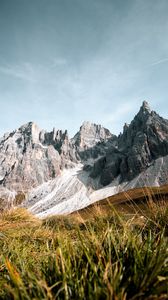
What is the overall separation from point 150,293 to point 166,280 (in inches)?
7.5

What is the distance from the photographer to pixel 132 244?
2766 millimetres

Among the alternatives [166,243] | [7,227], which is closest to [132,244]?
[166,243]

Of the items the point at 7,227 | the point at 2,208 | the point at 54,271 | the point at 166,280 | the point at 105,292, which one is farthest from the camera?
the point at 2,208

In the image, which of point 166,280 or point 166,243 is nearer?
point 166,280

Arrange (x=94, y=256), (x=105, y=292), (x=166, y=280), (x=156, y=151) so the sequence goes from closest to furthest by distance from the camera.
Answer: (x=105, y=292) < (x=166, y=280) < (x=94, y=256) < (x=156, y=151)

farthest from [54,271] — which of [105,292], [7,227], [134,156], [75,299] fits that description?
[134,156]

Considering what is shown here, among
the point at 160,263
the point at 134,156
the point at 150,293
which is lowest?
the point at 150,293

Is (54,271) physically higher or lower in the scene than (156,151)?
lower

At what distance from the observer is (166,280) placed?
213 cm

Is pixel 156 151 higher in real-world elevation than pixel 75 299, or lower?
higher

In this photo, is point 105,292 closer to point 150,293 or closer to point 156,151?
point 150,293

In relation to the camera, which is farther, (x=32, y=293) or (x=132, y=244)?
(x=132, y=244)

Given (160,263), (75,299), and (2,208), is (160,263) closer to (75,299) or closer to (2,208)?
(75,299)

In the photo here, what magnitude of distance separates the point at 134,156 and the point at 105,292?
200821 millimetres
